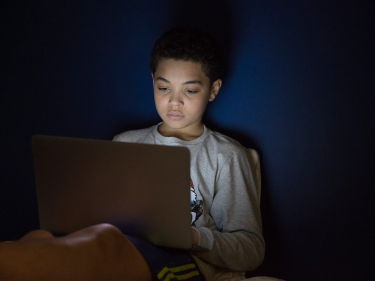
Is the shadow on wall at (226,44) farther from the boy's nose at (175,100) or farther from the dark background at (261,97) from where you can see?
the boy's nose at (175,100)

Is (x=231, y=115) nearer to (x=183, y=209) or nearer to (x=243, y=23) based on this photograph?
(x=243, y=23)

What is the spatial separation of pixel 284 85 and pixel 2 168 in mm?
1228

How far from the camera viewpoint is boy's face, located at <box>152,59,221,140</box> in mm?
1245

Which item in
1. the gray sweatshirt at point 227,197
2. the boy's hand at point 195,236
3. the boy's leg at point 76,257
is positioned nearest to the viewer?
the boy's leg at point 76,257

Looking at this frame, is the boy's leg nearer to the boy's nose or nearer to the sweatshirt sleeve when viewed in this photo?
the sweatshirt sleeve

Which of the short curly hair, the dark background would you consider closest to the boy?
the short curly hair

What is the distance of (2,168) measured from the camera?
159cm

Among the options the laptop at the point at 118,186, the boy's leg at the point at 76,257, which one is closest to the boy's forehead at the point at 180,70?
the laptop at the point at 118,186

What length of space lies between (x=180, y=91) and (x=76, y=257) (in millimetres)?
646

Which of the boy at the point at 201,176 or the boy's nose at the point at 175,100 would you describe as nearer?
the boy at the point at 201,176

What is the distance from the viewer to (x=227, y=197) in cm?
126

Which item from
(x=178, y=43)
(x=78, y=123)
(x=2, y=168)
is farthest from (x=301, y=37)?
(x=2, y=168)

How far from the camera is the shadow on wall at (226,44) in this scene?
139cm

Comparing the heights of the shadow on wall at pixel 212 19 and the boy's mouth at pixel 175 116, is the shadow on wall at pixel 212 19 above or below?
above
